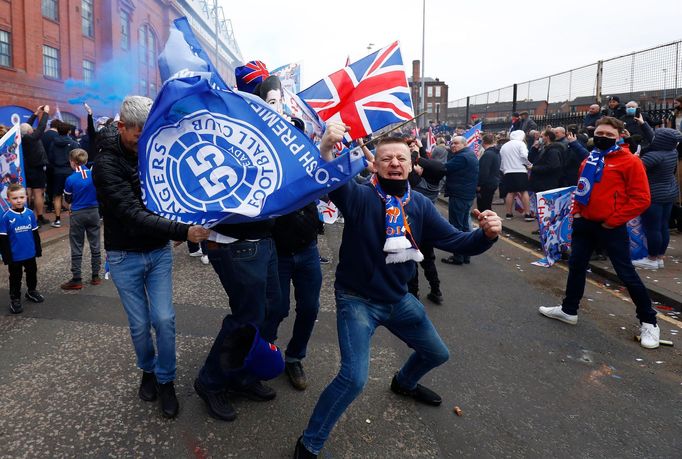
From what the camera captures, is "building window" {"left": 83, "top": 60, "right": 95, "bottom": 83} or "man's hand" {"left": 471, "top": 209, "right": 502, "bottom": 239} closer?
"man's hand" {"left": 471, "top": 209, "right": 502, "bottom": 239}

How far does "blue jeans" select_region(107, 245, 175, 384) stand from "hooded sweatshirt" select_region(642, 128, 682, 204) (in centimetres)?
644

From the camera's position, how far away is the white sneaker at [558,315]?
4898mm

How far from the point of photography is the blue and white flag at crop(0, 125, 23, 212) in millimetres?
5938

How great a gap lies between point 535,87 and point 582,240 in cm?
1401

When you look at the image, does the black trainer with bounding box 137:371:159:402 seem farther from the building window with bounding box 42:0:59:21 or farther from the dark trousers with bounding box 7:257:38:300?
the building window with bounding box 42:0:59:21

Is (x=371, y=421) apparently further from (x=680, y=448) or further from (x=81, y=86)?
(x=81, y=86)

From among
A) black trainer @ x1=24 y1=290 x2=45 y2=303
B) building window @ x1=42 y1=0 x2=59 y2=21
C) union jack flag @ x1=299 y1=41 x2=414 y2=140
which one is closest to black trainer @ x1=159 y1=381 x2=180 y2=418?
union jack flag @ x1=299 y1=41 x2=414 y2=140

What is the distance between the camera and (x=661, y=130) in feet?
21.1

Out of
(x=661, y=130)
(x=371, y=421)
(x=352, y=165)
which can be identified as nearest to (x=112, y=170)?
(x=352, y=165)

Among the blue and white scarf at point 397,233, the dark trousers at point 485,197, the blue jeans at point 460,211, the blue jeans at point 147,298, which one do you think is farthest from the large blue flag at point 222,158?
the dark trousers at point 485,197

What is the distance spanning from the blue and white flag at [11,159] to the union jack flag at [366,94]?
164 inches

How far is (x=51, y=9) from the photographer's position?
25328 millimetres

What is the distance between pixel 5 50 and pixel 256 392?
2560cm

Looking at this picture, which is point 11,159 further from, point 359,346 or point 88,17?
point 88,17
